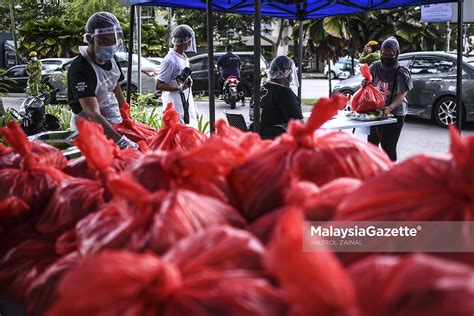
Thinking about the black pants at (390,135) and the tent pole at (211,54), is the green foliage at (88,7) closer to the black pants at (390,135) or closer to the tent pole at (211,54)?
the black pants at (390,135)

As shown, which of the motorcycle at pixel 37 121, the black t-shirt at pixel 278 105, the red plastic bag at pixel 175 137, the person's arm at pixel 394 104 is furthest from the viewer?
the motorcycle at pixel 37 121

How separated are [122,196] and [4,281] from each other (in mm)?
449

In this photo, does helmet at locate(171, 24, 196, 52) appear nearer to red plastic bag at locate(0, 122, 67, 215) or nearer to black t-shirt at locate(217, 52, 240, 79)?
red plastic bag at locate(0, 122, 67, 215)

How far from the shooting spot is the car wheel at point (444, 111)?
11.1 m

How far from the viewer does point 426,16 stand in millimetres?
9758

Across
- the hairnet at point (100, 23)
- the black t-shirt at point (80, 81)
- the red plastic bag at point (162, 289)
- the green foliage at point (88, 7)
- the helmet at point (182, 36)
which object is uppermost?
the green foliage at point (88, 7)

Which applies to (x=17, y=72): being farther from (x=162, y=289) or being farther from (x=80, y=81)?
(x=162, y=289)

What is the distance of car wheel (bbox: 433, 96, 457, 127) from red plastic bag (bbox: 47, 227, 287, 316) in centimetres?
1130

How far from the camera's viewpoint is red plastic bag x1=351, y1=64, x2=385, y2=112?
6.02 m

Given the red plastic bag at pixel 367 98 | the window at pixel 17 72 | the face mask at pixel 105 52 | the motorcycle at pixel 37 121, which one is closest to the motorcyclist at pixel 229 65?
the window at pixel 17 72

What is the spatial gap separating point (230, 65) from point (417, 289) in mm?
15884

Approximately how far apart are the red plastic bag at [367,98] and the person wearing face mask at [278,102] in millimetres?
1137

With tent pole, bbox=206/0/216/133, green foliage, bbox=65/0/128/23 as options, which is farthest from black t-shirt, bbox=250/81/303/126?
green foliage, bbox=65/0/128/23

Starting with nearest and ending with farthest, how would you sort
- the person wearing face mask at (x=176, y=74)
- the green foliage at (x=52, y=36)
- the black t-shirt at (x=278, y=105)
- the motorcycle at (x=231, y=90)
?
the black t-shirt at (x=278, y=105), the person wearing face mask at (x=176, y=74), the motorcycle at (x=231, y=90), the green foliage at (x=52, y=36)
